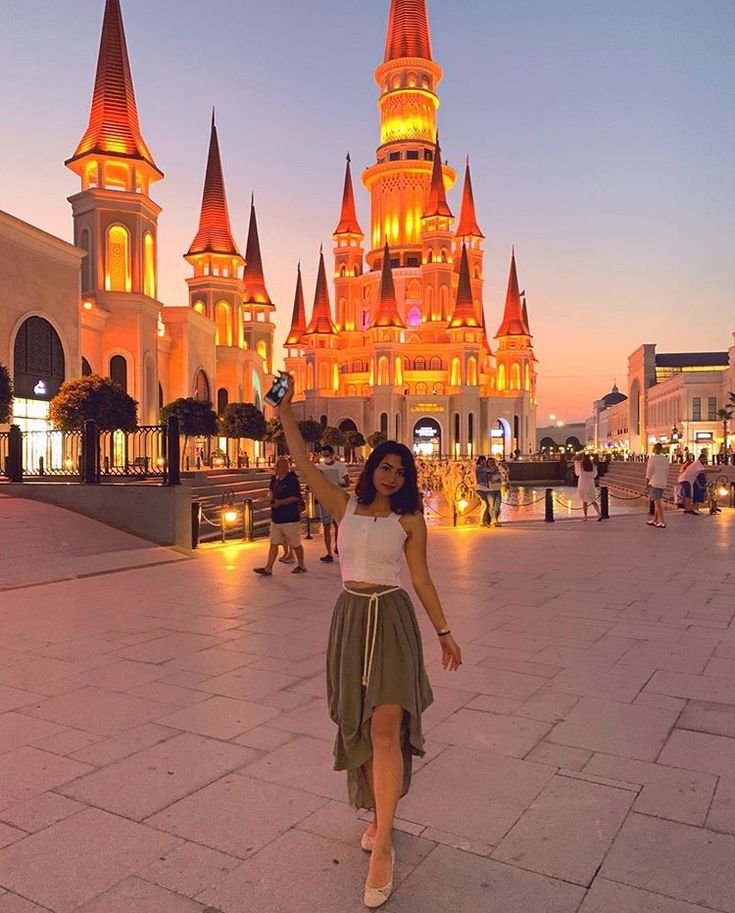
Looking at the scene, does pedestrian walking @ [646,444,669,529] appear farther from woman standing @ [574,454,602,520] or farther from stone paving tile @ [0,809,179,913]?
stone paving tile @ [0,809,179,913]

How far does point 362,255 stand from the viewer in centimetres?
8256

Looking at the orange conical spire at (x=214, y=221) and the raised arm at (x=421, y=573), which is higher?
the orange conical spire at (x=214, y=221)

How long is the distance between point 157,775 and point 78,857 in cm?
77

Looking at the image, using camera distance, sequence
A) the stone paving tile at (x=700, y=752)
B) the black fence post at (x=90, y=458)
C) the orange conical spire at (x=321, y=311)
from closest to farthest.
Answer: the stone paving tile at (x=700, y=752)
the black fence post at (x=90, y=458)
the orange conical spire at (x=321, y=311)

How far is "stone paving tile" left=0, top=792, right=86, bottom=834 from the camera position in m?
3.26

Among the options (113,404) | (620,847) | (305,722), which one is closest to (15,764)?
(305,722)

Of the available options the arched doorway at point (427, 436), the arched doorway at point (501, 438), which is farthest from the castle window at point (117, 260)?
the arched doorway at point (501, 438)

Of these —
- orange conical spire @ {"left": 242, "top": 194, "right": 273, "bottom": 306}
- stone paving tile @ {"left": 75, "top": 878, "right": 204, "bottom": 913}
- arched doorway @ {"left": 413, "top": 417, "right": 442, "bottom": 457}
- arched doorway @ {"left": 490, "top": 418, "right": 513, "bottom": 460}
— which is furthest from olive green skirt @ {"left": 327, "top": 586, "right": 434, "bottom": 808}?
arched doorway @ {"left": 490, "top": 418, "right": 513, "bottom": 460}

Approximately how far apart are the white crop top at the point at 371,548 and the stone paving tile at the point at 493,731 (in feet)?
5.20

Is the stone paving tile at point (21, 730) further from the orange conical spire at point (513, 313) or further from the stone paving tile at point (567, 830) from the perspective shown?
the orange conical spire at point (513, 313)

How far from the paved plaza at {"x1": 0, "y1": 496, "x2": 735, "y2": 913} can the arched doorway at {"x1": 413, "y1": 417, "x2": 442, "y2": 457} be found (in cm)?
6503

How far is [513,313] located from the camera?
79062 millimetres

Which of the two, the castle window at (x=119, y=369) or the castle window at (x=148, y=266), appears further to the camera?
the castle window at (x=148, y=266)

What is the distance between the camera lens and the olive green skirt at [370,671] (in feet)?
9.52
